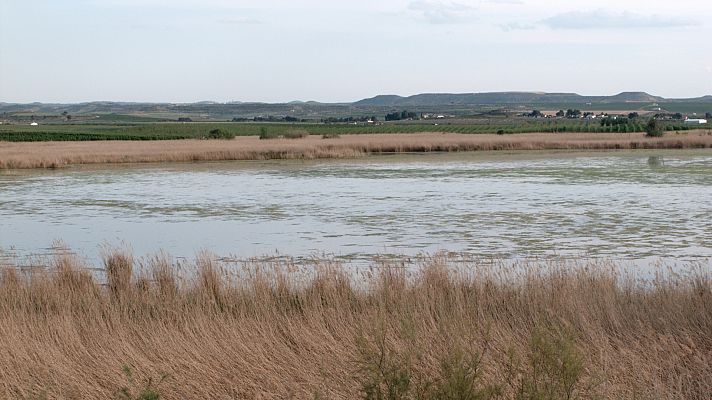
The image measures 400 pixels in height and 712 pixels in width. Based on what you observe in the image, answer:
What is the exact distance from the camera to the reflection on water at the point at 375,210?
15148mm

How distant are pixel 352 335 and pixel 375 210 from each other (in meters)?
12.9

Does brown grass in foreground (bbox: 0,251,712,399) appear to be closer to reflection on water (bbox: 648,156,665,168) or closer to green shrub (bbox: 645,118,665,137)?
reflection on water (bbox: 648,156,665,168)

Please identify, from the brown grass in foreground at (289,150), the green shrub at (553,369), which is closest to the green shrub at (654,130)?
the brown grass in foreground at (289,150)

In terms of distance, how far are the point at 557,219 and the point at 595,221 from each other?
75 centimetres

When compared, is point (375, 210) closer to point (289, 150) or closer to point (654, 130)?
point (289, 150)

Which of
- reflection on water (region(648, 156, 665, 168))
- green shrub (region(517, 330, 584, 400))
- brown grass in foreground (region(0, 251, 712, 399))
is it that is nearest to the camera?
green shrub (region(517, 330, 584, 400))

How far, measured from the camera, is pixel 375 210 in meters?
20.2

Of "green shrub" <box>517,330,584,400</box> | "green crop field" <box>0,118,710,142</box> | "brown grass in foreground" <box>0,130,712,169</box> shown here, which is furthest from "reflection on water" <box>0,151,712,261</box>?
"green crop field" <box>0,118,710,142</box>

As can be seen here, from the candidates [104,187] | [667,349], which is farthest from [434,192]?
[667,349]

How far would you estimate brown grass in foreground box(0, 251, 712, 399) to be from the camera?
19.3 feet

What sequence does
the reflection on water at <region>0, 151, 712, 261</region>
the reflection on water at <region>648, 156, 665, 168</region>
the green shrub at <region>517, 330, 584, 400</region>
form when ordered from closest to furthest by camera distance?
the green shrub at <region>517, 330, 584, 400</region> < the reflection on water at <region>0, 151, 712, 261</region> < the reflection on water at <region>648, 156, 665, 168</region>

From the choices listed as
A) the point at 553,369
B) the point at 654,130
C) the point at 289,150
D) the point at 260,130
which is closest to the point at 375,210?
the point at 553,369

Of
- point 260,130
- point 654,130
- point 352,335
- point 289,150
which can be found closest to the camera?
point 352,335

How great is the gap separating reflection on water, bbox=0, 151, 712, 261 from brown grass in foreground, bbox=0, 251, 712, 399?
329 cm
